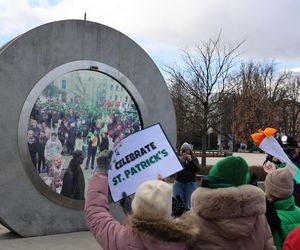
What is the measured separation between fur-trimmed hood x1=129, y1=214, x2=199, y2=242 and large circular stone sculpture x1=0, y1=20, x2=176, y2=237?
472 cm

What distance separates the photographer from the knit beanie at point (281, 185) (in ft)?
10.7

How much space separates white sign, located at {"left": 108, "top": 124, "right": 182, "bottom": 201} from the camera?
3010mm

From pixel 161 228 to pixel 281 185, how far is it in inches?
57.1

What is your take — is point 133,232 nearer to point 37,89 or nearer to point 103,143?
point 37,89

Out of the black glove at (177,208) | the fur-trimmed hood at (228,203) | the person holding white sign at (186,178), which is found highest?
the fur-trimmed hood at (228,203)

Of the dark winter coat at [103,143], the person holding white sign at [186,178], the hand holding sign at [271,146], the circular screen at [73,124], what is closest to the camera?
the hand holding sign at [271,146]

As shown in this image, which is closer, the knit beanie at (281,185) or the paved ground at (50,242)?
the knit beanie at (281,185)

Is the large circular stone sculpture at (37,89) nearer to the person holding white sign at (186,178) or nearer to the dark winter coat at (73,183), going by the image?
the dark winter coat at (73,183)

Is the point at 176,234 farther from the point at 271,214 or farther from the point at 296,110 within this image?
the point at 296,110

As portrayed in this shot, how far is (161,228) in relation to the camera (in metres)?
2.14

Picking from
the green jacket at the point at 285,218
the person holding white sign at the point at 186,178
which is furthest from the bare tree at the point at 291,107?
the green jacket at the point at 285,218

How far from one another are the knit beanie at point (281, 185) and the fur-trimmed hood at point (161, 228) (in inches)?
50.5

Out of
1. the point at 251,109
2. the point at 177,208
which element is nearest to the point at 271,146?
the point at 177,208

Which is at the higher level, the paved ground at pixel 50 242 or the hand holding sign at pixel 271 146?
the hand holding sign at pixel 271 146
